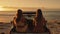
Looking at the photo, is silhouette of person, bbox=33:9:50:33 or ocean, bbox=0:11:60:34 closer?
silhouette of person, bbox=33:9:50:33

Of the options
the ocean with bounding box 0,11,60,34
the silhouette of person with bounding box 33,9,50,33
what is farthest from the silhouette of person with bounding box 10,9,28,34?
the ocean with bounding box 0,11,60,34

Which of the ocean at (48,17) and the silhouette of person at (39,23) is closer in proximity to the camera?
the silhouette of person at (39,23)

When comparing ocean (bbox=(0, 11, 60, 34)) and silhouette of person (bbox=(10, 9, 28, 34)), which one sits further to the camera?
ocean (bbox=(0, 11, 60, 34))

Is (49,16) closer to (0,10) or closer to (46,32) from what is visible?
(0,10)

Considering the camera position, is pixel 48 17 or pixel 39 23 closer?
pixel 39 23

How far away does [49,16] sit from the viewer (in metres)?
2.12

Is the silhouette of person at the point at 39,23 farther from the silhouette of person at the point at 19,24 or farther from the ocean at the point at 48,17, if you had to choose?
the ocean at the point at 48,17

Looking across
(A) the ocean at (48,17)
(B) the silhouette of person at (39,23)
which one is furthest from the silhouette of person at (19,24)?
(A) the ocean at (48,17)

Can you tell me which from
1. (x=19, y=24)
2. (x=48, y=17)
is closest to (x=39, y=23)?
(x=19, y=24)

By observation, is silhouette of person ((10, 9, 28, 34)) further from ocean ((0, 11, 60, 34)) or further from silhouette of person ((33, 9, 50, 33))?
ocean ((0, 11, 60, 34))

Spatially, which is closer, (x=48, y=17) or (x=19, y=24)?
(x=19, y=24)

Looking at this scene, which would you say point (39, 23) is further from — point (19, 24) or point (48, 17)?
point (48, 17)

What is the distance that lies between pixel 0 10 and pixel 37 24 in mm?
912

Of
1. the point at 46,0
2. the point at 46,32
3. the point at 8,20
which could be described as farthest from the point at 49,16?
the point at 46,32
